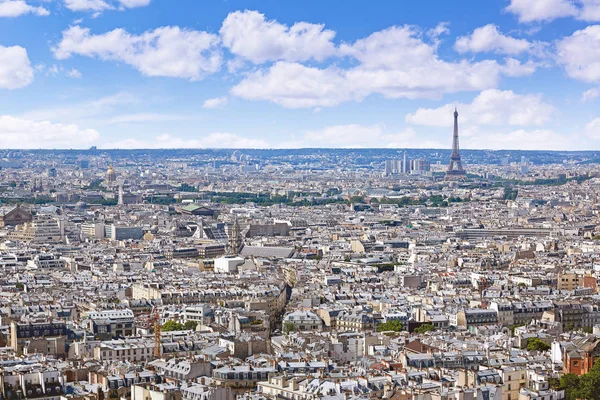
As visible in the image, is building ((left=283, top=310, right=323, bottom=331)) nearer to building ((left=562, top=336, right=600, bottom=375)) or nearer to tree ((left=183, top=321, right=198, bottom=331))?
tree ((left=183, top=321, right=198, bottom=331))

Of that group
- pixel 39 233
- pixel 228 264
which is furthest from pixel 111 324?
pixel 39 233

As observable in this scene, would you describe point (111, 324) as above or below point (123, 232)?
above

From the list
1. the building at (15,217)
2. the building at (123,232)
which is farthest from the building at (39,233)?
the building at (15,217)

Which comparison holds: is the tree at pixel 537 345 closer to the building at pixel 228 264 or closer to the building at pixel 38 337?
the building at pixel 38 337

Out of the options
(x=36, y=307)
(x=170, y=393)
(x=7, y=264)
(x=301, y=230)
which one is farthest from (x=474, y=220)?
(x=170, y=393)

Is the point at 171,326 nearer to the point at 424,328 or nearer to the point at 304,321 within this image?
the point at 304,321

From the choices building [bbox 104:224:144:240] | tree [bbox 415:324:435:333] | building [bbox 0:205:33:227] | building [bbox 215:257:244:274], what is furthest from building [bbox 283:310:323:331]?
building [bbox 0:205:33:227]
